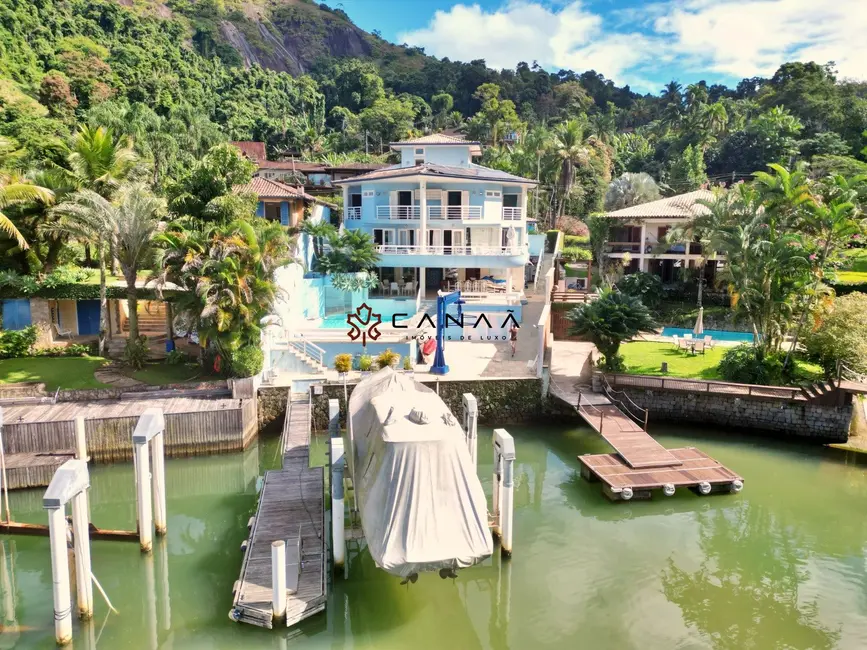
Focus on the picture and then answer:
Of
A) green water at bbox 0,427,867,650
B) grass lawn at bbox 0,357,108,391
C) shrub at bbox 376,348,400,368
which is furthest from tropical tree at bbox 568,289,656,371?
grass lawn at bbox 0,357,108,391

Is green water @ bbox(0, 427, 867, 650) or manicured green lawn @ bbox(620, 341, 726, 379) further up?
manicured green lawn @ bbox(620, 341, 726, 379)

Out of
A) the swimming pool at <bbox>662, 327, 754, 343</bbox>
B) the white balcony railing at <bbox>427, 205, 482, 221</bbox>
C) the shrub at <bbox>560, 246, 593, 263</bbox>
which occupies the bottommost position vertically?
the swimming pool at <bbox>662, 327, 754, 343</bbox>

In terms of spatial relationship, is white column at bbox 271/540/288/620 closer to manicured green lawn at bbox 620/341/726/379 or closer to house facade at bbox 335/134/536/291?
manicured green lawn at bbox 620/341/726/379

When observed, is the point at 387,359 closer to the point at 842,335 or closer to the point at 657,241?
the point at 842,335

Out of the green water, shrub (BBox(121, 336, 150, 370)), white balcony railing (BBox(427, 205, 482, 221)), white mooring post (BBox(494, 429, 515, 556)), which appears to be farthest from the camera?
white balcony railing (BBox(427, 205, 482, 221))

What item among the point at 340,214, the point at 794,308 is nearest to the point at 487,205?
the point at 340,214

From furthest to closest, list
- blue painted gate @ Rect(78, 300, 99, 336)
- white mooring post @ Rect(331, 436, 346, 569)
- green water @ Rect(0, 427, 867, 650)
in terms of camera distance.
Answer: blue painted gate @ Rect(78, 300, 99, 336), white mooring post @ Rect(331, 436, 346, 569), green water @ Rect(0, 427, 867, 650)

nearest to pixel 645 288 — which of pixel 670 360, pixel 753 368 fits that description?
pixel 670 360

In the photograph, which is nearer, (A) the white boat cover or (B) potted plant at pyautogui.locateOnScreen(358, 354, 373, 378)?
(A) the white boat cover
